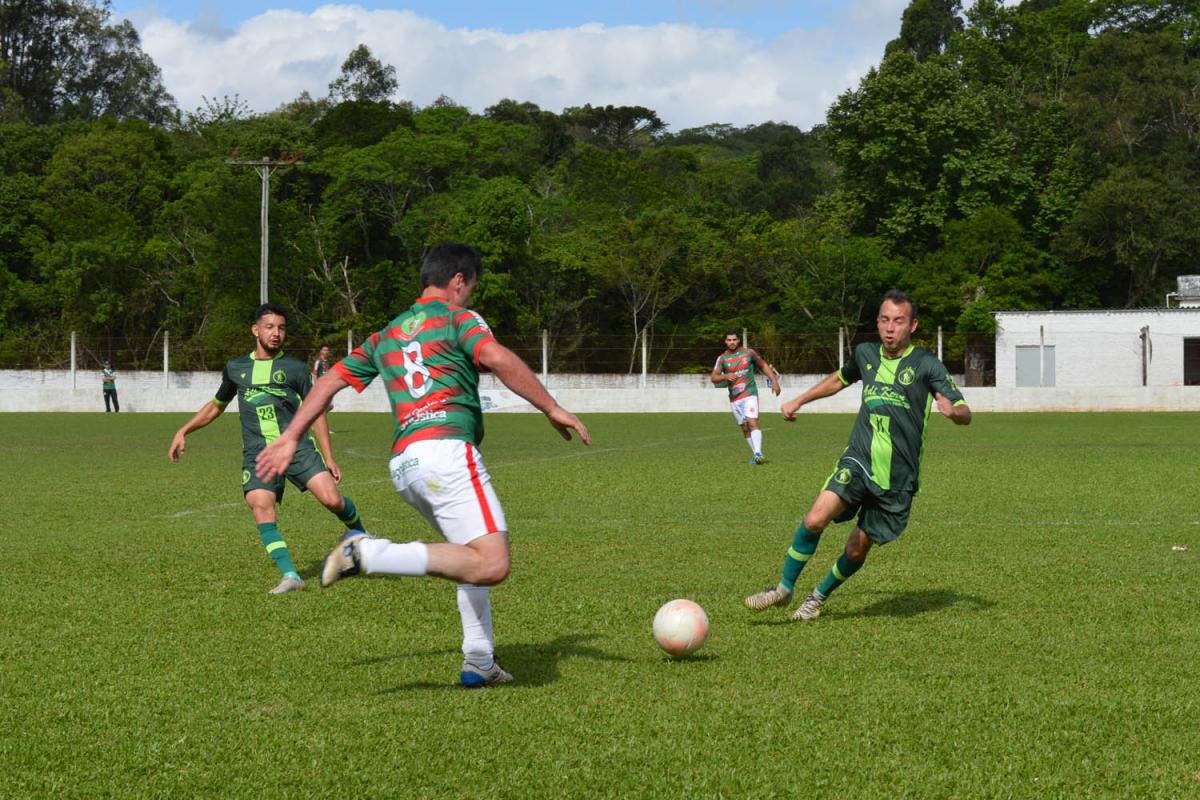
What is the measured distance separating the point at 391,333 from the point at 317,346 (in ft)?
140

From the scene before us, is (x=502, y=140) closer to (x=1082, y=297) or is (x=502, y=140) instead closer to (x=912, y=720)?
(x=1082, y=297)

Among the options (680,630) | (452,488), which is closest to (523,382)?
(452,488)

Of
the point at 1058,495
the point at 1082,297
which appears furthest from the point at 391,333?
the point at 1082,297

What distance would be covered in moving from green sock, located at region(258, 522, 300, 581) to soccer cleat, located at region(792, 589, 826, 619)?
3.22 meters

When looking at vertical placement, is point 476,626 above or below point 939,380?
below

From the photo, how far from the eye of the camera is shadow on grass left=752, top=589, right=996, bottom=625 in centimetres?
738

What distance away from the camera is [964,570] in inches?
356

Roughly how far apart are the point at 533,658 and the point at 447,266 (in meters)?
1.94

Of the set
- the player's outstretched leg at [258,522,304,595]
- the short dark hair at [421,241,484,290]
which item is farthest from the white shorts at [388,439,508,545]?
the player's outstretched leg at [258,522,304,595]

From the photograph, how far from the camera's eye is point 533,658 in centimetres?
633

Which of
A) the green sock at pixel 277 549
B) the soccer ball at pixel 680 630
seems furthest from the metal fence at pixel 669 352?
the soccer ball at pixel 680 630

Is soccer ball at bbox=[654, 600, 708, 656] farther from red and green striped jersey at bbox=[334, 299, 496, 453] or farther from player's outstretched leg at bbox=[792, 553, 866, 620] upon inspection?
player's outstretched leg at bbox=[792, 553, 866, 620]

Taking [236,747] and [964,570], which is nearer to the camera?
[236,747]

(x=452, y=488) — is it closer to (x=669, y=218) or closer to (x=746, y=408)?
(x=746, y=408)
